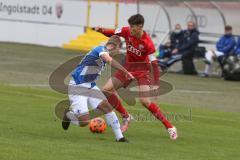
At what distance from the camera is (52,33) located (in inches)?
1646

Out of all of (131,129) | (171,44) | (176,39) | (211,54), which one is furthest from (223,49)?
(131,129)

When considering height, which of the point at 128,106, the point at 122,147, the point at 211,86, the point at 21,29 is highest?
the point at 122,147

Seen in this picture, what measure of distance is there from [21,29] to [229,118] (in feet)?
89.6

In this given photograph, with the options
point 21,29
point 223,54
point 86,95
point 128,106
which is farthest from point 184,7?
point 86,95

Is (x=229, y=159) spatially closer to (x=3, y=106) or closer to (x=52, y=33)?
(x=3, y=106)

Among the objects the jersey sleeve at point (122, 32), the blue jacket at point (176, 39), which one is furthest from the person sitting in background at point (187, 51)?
the jersey sleeve at point (122, 32)

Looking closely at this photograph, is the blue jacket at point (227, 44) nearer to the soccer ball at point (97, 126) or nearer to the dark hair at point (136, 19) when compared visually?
the soccer ball at point (97, 126)

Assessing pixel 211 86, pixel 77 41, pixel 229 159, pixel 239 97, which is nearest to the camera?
pixel 229 159

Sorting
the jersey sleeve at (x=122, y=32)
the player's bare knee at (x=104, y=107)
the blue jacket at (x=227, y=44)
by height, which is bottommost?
the blue jacket at (x=227, y=44)

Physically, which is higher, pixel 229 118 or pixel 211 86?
pixel 229 118

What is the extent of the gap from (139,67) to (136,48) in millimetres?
364

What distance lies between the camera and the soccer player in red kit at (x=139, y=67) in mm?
13344

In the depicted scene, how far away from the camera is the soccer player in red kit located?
13.3 m

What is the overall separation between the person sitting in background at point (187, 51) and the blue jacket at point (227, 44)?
1114 mm
